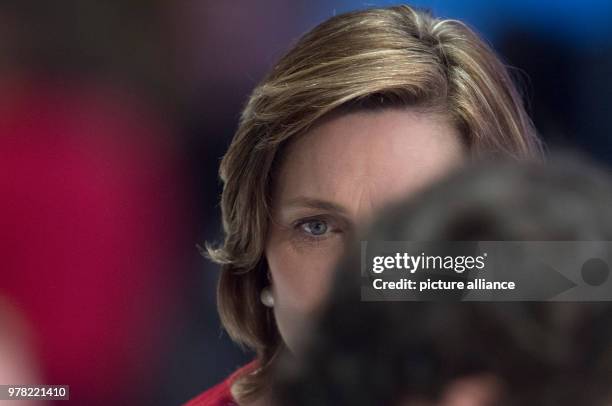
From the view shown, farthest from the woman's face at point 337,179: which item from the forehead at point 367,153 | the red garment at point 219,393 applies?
the red garment at point 219,393

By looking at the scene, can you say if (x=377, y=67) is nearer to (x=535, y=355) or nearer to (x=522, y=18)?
(x=522, y=18)

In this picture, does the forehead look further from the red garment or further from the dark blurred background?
the red garment

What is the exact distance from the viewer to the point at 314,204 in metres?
1.19

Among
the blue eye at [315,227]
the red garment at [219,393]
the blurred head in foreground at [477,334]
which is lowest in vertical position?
the red garment at [219,393]

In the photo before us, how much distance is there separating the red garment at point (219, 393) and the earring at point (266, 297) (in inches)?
3.3

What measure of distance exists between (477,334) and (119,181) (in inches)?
23.2

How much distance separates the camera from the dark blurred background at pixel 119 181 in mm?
1265

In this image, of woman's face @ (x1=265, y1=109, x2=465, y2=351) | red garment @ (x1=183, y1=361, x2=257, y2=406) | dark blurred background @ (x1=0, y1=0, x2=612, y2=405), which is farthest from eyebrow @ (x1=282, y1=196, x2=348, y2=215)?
red garment @ (x1=183, y1=361, x2=257, y2=406)

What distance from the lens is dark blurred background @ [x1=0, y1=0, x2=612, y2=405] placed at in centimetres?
126

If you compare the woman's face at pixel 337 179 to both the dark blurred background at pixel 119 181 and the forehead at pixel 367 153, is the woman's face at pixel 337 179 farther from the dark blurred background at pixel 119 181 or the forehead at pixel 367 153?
the dark blurred background at pixel 119 181

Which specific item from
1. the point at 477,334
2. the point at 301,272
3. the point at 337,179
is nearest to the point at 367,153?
the point at 337,179

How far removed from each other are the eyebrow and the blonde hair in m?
0.04

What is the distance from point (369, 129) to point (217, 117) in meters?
0.23

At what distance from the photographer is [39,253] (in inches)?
50.6
